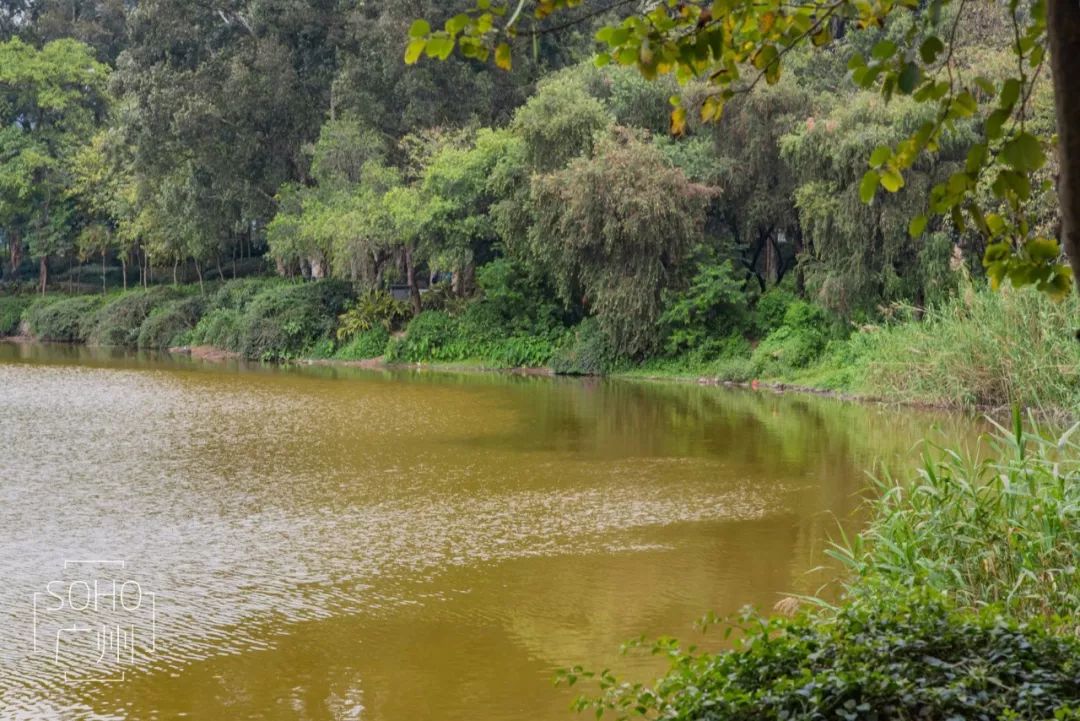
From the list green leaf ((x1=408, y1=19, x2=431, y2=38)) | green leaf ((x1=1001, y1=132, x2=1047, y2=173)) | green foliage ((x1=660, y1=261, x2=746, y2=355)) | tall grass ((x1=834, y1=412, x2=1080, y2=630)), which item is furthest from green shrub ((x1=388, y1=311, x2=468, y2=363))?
green leaf ((x1=1001, y1=132, x2=1047, y2=173))

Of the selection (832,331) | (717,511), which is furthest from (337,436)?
(832,331)

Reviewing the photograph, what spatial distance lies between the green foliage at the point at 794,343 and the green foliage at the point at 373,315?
10997 mm

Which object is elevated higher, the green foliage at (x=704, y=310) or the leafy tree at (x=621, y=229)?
the leafy tree at (x=621, y=229)

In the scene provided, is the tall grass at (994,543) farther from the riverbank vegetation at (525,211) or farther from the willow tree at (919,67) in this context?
the riverbank vegetation at (525,211)

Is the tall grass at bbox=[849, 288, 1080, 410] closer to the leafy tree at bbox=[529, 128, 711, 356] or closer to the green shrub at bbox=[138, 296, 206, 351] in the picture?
the leafy tree at bbox=[529, 128, 711, 356]

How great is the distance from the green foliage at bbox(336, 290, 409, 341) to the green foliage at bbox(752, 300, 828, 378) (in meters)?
11.0

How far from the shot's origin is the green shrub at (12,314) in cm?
3994

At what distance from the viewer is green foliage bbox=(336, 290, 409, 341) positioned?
101 feet

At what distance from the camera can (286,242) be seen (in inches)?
1226

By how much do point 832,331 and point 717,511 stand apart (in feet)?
41.3

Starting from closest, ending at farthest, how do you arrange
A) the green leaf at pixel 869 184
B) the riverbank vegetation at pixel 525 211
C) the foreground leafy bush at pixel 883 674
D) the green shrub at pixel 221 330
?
1. the green leaf at pixel 869 184
2. the foreground leafy bush at pixel 883 674
3. the riverbank vegetation at pixel 525 211
4. the green shrub at pixel 221 330

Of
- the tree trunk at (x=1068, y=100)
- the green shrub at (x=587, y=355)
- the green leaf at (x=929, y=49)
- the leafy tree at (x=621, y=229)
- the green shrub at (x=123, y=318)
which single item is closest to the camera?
the tree trunk at (x=1068, y=100)

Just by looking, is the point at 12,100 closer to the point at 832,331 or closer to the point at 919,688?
the point at 832,331

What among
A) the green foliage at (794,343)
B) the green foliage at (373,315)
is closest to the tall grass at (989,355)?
the green foliage at (794,343)
